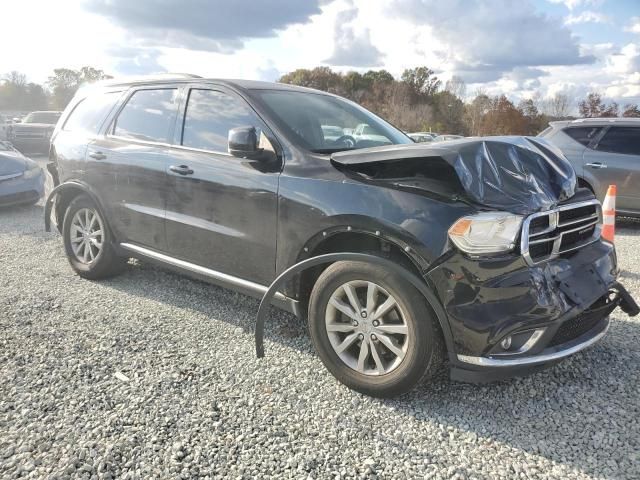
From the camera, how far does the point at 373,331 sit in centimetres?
285

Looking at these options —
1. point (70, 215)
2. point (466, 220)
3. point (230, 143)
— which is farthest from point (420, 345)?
point (70, 215)

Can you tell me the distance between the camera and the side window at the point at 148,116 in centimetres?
407

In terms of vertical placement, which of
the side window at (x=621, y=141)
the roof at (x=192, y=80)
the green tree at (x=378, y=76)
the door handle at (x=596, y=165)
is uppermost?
the green tree at (x=378, y=76)

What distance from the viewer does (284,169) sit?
3236mm

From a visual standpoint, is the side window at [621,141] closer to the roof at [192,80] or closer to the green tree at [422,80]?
the roof at [192,80]

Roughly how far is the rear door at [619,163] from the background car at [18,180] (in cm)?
928

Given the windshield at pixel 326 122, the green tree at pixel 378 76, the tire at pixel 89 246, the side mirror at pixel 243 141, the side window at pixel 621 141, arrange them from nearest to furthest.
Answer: the side mirror at pixel 243 141, the windshield at pixel 326 122, the tire at pixel 89 246, the side window at pixel 621 141, the green tree at pixel 378 76

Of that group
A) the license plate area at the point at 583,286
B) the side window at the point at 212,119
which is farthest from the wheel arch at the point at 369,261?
the side window at the point at 212,119

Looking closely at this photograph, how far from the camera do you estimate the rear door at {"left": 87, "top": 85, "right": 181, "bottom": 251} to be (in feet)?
13.2

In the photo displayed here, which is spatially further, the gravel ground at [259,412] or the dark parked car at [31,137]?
the dark parked car at [31,137]

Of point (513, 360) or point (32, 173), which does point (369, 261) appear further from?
point (32, 173)

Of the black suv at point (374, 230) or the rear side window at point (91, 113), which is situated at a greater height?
the rear side window at point (91, 113)

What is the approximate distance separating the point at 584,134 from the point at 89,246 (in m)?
7.31

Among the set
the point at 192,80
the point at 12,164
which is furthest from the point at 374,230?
the point at 12,164
